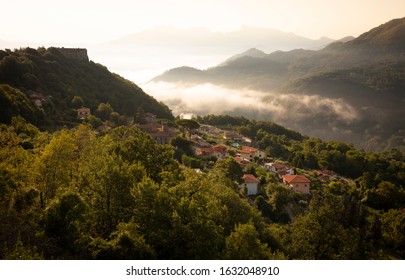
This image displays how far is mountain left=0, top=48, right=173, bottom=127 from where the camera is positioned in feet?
182

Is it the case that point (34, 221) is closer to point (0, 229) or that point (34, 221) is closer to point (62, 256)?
point (0, 229)

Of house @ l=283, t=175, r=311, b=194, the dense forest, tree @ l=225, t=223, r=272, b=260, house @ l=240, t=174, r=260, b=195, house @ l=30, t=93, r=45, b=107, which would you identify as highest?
house @ l=30, t=93, r=45, b=107

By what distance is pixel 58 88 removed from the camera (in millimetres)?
73000

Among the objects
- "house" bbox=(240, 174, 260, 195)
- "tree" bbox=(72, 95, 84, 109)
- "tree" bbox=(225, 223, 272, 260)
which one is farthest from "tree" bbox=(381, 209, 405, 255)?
"tree" bbox=(72, 95, 84, 109)

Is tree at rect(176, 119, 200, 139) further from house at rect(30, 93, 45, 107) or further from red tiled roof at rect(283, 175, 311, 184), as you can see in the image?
house at rect(30, 93, 45, 107)

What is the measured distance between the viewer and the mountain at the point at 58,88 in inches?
2190

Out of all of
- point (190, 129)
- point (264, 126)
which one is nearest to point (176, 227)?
point (190, 129)

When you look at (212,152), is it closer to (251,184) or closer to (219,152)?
(219,152)

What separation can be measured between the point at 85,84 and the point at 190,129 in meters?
27.7

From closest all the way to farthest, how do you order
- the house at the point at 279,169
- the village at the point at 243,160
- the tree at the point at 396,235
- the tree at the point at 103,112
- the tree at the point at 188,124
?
the tree at the point at 396,235 < the village at the point at 243,160 < the house at the point at 279,169 < the tree at the point at 103,112 < the tree at the point at 188,124

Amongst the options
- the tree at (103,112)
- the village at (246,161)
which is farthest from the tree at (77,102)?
the village at (246,161)

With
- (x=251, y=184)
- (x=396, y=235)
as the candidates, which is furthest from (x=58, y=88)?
(x=396, y=235)

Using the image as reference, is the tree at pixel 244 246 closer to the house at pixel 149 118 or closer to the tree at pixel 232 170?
the tree at pixel 232 170
